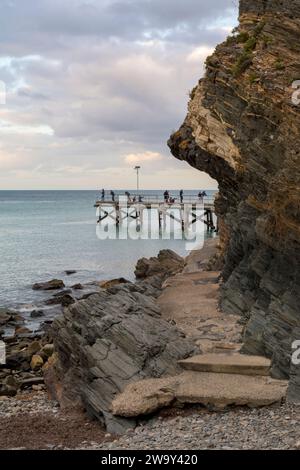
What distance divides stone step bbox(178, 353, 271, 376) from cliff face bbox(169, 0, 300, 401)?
15.1 inches

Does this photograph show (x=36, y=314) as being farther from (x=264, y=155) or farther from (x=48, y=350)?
(x=264, y=155)

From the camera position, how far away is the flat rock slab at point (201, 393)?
571 inches

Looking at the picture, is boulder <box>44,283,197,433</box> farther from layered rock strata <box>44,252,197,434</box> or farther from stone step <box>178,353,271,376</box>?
stone step <box>178,353,271,376</box>

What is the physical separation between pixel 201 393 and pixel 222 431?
1826 mm

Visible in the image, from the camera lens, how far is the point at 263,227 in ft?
60.3

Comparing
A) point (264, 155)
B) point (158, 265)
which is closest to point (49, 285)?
point (158, 265)

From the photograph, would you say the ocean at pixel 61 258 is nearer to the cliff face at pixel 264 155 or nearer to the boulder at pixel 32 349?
the boulder at pixel 32 349

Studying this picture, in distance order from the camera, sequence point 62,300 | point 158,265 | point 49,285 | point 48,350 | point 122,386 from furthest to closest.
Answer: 1. point 158,265
2. point 49,285
3. point 62,300
4. point 48,350
5. point 122,386

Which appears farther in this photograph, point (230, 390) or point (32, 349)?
point (32, 349)

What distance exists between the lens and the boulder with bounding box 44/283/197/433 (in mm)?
16109

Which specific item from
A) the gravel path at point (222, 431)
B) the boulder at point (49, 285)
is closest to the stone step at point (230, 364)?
the gravel path at point (222, 431)

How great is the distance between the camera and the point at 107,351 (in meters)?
17.0

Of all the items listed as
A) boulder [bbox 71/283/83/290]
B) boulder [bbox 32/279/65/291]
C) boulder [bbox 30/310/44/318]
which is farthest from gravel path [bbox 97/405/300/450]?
boulder [bbox 32/279/65/291]
